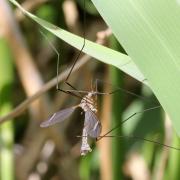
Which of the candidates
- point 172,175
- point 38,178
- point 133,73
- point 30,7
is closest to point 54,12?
point 30,7

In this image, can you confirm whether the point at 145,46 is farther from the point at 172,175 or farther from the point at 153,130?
the point at 153,130

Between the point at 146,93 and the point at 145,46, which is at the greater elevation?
the point at 146,93

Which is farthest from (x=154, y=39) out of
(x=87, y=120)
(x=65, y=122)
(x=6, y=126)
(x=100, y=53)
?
(x=65, y=122)

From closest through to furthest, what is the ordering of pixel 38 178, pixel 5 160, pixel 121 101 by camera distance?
pixel 121 101 < pixel 5 160 < pixel 38 178

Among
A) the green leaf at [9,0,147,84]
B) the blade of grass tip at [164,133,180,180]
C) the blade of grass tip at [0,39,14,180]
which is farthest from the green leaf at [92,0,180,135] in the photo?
the blade of grass tip at [0,39,14,180]

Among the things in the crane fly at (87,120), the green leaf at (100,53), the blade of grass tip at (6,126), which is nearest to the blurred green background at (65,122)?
the blade of grass tip at (6,126)

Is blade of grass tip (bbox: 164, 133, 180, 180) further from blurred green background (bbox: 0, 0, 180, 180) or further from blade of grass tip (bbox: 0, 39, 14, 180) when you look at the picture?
blade of grass tip (bbox: 0, 39, 14, 180)

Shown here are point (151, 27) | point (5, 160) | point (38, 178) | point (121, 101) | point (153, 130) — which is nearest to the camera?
point (151, 27)

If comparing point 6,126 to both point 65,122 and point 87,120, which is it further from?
point 87,120
